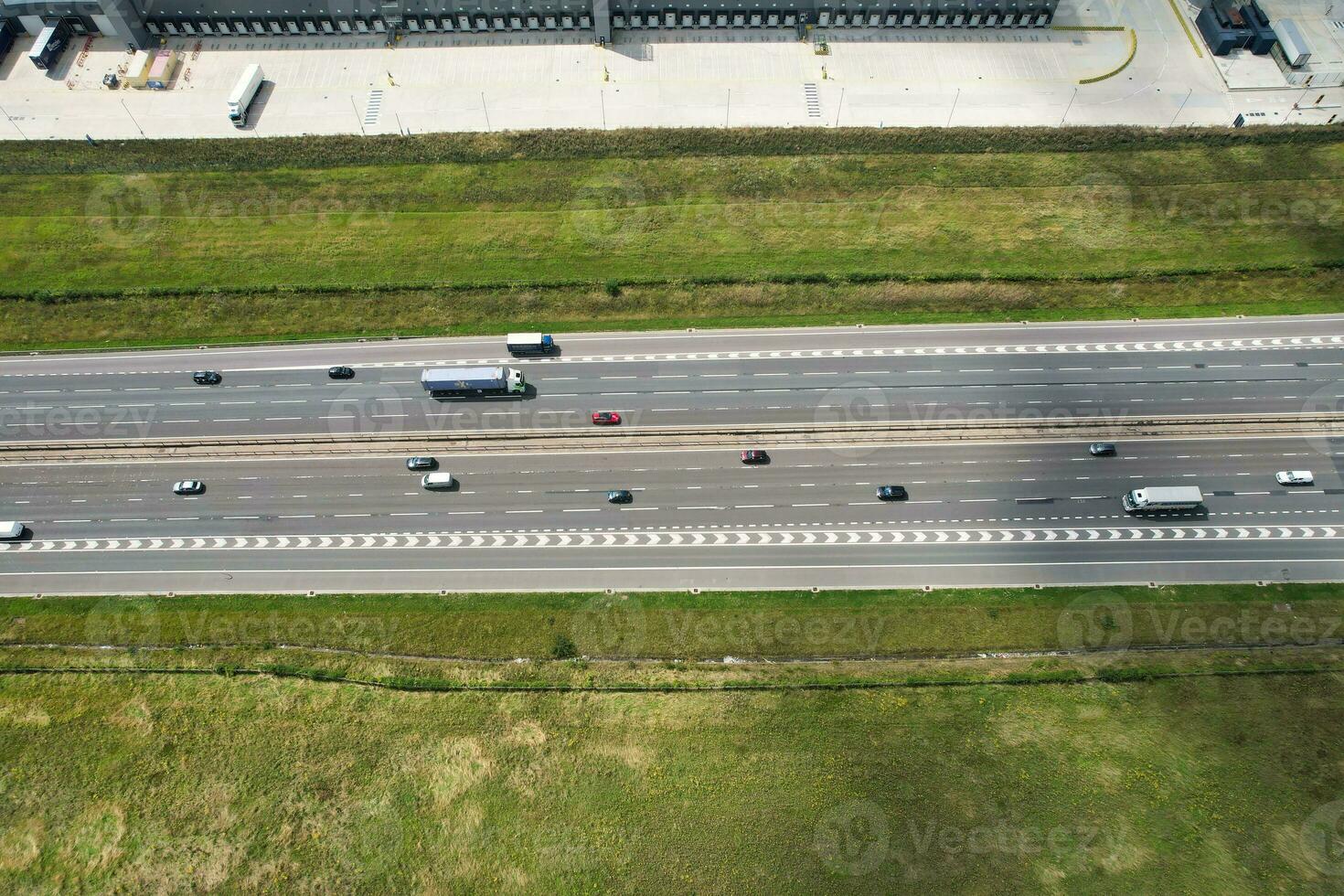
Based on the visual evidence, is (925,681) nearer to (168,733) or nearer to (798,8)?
(168,733)

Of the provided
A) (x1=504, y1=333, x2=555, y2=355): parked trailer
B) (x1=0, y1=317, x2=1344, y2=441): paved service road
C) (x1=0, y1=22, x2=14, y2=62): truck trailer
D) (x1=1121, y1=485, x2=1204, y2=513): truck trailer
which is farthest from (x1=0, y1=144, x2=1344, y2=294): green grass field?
(x1=1121, y1=485, x2=1204, y2=513): truck trailer

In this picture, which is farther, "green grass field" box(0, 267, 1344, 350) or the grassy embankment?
the grassy embankment

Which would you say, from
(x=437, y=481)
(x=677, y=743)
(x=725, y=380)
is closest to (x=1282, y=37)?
(x=725, y=380)

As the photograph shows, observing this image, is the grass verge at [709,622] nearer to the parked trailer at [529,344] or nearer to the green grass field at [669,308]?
the parked trailer at [529,344]

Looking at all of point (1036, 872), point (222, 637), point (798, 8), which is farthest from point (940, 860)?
point (798, 8)

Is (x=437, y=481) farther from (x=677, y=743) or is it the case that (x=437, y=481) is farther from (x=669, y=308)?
(x=677, y=743)

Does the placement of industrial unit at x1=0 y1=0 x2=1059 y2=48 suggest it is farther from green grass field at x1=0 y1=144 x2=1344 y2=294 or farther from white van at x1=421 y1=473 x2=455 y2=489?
white van at x1=421 y1=473 x2=455 y2=489
